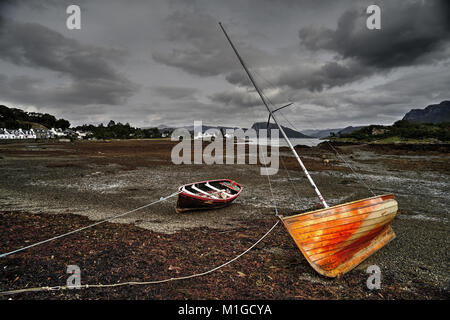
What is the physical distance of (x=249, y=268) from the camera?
237 inches

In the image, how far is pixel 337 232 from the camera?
554 centimetres

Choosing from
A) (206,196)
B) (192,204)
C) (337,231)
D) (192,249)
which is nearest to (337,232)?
(337,231)

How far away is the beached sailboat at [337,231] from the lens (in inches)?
213

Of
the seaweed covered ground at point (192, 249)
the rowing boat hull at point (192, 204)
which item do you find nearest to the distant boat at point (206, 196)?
the rowing boat hull at point (192, 204)

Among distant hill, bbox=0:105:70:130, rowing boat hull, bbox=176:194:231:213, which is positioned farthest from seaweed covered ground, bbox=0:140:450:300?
distant hill, bbox=0:105:70:130

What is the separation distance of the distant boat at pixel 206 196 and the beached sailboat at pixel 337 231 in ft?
18.3

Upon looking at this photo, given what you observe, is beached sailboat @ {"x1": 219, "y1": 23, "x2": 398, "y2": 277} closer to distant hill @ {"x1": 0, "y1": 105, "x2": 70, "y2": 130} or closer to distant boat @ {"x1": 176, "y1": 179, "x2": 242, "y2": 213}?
distant boat @ {"x1": 176, "y1": 179, "x2": 242, "y2": 213}

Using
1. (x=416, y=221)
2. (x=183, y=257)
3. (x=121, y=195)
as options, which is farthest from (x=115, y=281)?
(x=416, y=221)

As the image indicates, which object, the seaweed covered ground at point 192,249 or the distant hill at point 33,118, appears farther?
the distant hill at point 33,118

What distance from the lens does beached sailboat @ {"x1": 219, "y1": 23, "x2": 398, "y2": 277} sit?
17.7 ft

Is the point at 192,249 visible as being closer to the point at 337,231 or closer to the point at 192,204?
the point at 192,204

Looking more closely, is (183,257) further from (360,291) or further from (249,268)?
(360,291)

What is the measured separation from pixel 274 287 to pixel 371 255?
3.80 m

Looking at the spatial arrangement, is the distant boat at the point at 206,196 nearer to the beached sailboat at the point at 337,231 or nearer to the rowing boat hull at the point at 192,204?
the rowing boat hull at the point at 192,204
